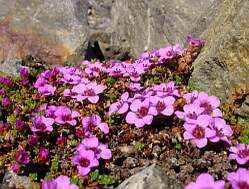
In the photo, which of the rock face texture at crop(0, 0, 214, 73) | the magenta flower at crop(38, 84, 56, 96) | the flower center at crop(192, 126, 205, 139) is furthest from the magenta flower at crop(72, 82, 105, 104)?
the rock face texture at crop(0, 0, 214, 73)

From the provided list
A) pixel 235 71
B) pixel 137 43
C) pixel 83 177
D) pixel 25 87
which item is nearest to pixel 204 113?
pixel 235 71

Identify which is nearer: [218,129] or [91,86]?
[218,129]

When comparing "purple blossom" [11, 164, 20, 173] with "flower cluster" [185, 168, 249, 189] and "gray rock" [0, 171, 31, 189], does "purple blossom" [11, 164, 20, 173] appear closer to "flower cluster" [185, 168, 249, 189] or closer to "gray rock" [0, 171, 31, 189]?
"gray rock" [0, 171, 31, 189]

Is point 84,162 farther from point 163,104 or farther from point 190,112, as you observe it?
point 190,112

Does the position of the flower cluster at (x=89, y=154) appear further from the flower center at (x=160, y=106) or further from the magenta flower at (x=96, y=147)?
the flower center at (x=160, y=106)

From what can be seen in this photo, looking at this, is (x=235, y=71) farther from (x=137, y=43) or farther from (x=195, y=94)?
(x=137, y=43)

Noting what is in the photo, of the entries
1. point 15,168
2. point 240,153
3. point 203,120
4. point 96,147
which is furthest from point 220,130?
point 15,168

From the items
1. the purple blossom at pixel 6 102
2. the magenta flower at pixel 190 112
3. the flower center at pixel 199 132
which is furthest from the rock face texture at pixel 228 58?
the purple blossom at pixel 6 102
